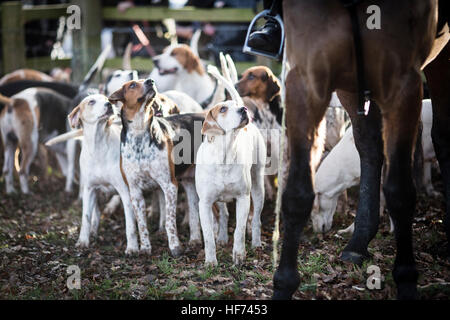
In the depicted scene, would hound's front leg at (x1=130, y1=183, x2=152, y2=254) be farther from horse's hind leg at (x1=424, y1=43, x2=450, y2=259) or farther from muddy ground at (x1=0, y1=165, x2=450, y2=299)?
horse's hind leg at (x1=424, y1=43, x2=450, y2=259)

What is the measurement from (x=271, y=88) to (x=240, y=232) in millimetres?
1998

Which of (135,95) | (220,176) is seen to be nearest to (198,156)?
(220,176)

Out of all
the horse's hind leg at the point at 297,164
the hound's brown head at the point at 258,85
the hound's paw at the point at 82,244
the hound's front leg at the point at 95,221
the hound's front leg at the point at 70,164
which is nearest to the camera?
the horse's hind leg at the point at 297,164

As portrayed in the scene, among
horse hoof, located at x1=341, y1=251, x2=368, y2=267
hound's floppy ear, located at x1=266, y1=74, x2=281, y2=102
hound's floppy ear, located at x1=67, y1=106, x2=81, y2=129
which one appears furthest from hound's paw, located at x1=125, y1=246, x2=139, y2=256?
hound's floppy ear, located at x1=266, y1=74, x2=281, y2=102

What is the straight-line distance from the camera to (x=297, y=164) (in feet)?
13.0

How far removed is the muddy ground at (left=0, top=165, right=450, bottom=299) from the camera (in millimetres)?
4660

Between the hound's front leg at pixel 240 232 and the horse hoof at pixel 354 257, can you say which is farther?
the hound's front leg at pixel 240 232

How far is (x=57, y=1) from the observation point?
44.3ft

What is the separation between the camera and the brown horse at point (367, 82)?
3678mm

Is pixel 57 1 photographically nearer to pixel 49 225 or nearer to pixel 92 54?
pixel 92 54

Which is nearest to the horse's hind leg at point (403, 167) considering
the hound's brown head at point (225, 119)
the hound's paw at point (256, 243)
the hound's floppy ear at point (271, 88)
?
the hound's brown head at point (225, 119)

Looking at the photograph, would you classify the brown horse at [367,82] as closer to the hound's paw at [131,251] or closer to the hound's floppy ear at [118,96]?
the hound's paw at [131,251]

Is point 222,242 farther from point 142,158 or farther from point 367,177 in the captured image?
point 367,177

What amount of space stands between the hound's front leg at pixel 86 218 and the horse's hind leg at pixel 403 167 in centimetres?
323
